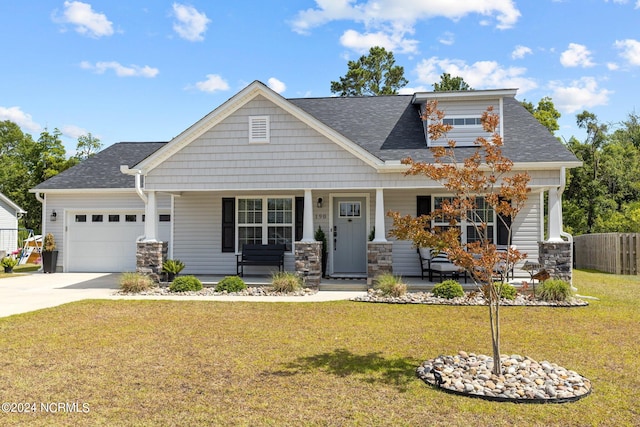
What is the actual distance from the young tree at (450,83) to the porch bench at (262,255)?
787 inches

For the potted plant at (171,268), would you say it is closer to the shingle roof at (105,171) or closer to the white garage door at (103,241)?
the white garage door at (103,241)

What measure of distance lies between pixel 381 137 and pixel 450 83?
689 inches

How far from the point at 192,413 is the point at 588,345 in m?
5.23

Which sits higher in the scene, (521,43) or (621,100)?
(621,100)

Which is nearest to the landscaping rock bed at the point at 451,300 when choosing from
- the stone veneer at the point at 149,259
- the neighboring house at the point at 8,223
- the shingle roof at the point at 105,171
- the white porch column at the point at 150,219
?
the stone veneer at the point at 149,259

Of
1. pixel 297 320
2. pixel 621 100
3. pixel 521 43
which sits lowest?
pixel 297 320

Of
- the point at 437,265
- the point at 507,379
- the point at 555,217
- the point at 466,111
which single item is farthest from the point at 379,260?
the point at 507,379

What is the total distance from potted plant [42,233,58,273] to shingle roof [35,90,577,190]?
1.73m

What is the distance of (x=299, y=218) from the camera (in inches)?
523

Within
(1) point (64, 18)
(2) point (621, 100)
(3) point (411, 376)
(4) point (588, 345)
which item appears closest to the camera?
(3) point (411, 376)

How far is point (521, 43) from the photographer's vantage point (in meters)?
15.4

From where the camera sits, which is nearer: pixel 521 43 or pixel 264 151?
pixel 264 151

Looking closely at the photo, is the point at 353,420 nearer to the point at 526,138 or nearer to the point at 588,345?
the point at 588,345

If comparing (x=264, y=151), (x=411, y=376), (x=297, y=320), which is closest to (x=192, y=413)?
(x=411, y=376)
